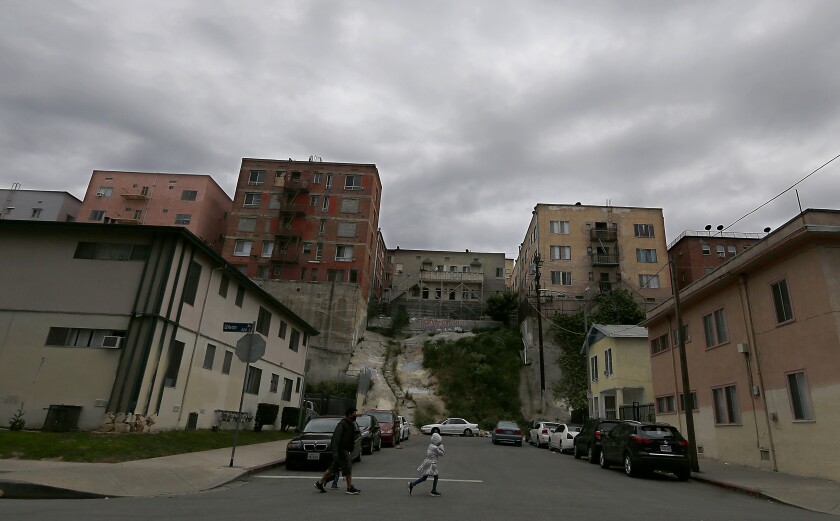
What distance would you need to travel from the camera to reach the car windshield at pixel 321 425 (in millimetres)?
14711

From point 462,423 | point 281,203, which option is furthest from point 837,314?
point 281,203

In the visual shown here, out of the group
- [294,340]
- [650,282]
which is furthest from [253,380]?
[650,282]

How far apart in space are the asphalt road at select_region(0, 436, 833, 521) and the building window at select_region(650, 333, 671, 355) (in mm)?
12051

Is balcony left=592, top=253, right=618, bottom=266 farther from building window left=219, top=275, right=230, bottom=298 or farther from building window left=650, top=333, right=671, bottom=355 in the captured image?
building window left=219, top=275, right=230, bottom=298

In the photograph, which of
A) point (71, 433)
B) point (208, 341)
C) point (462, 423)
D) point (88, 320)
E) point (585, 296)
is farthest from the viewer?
point (585, 296)

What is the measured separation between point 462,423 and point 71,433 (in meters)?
29.2

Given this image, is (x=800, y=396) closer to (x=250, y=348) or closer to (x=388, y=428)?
(x=250, y=348)

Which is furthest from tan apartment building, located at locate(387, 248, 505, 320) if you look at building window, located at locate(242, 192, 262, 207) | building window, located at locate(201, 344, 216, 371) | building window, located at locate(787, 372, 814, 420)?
building window, located at locate(787, 372, 814, 420)

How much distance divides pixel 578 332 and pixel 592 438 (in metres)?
29.5

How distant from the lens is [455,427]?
39.1 meters

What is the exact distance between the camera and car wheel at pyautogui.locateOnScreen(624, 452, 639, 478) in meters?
15.0

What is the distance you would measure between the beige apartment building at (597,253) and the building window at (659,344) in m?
24.2

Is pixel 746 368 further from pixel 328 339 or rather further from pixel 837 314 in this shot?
pixel 328 339

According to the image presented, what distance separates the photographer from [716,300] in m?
19.8
